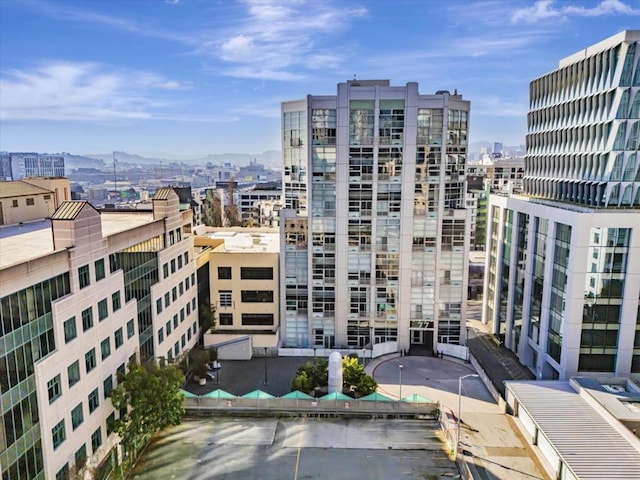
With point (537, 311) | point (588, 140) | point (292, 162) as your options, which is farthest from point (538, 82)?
point (292, 162)

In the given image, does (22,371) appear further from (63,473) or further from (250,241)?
(250,241)

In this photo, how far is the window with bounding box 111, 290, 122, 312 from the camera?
1364 inches

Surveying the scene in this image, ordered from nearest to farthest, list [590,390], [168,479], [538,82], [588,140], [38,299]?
[38,299], [168,479], [590,390], [588,140], [538,82]

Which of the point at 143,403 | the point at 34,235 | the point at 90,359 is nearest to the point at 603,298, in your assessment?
the point at 143,403

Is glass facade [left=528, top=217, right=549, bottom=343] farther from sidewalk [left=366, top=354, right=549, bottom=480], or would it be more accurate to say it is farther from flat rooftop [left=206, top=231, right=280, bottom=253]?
flat rooftop [left=206, top=231, right=280, bottom=253]

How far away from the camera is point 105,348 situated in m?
33.6

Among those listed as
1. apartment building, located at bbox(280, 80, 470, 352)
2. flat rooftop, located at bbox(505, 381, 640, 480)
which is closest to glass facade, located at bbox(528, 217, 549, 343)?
apartment building, located at bbox(280, 80, 470, 352)

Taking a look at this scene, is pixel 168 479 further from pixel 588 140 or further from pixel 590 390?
pixel 588 140

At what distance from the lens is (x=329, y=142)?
52.6 metres

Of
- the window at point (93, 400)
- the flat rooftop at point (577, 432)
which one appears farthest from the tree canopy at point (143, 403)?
the flat rooftop at point (577, 432)

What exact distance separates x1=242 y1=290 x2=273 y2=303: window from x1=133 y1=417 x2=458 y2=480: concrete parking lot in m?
19.7

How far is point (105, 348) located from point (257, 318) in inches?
1014

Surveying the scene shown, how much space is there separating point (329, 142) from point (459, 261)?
68.0 feet

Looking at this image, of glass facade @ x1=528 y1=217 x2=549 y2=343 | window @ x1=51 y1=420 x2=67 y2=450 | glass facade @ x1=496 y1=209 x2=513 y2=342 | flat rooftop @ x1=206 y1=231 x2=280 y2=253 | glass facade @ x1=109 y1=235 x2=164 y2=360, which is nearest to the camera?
window @ x1=51 y1=420 x2=67 y2=450
